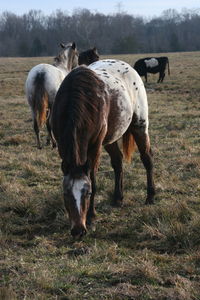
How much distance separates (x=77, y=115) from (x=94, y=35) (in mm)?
81992

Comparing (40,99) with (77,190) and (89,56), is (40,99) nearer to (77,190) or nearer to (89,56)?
(89,56)

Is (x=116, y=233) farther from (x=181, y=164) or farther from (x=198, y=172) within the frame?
(x=181, y=164)

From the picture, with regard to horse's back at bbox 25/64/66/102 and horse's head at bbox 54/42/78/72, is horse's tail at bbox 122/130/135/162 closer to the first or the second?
horse's back at bbox 25/64/66/102

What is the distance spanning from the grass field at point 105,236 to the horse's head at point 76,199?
12.1 inches

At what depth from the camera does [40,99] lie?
8.20 metres

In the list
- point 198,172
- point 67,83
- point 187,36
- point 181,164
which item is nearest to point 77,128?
point 67,83

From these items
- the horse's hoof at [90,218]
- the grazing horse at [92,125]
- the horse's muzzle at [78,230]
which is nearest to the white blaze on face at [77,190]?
the grazing horse at [92,125]

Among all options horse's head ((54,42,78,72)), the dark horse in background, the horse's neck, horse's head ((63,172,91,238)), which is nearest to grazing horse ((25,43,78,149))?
the horse's neck

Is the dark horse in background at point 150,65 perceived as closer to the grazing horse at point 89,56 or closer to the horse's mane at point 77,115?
the grazing horse at point 89,56

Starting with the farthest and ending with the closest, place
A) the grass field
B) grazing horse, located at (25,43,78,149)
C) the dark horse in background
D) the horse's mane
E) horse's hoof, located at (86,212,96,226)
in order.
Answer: the dark horse in background
grazing horse, located at (25,43,78,149)
horse's hoof, located at (86,212,96,226)
the horse's mane
the grass field

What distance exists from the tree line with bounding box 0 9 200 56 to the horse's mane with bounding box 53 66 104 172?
2448 inches

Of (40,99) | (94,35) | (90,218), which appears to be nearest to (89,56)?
(40,99)

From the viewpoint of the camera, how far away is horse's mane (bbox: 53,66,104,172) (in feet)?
11.6

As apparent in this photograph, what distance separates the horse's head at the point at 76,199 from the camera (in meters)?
3.42
